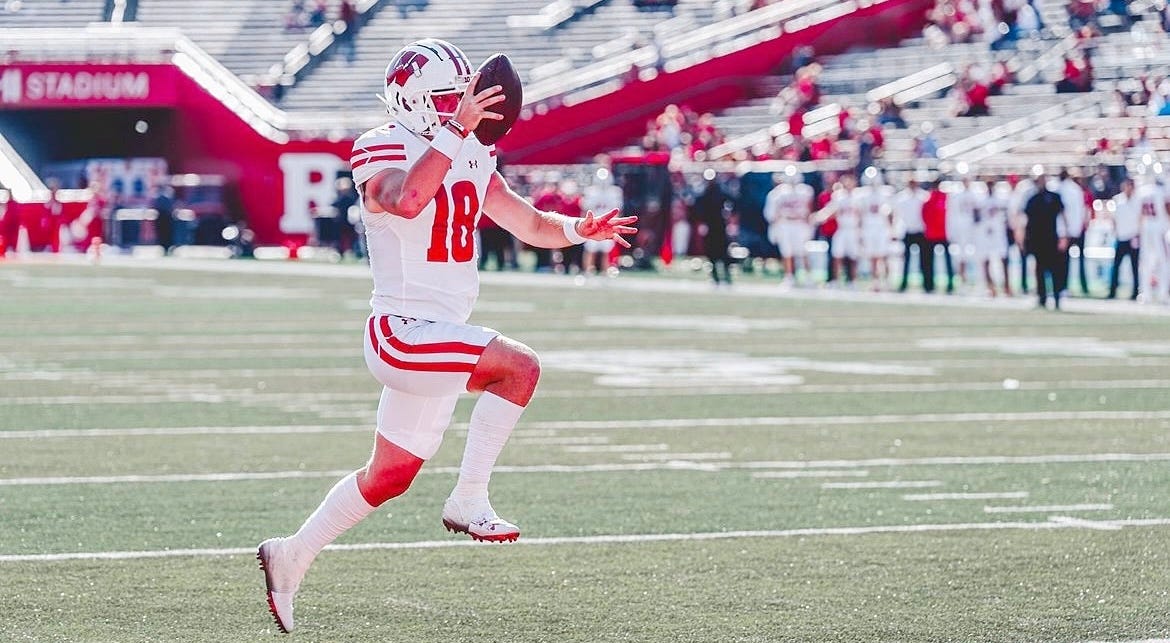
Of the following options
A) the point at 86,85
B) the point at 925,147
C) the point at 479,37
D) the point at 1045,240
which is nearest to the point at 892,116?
the point at 925,147

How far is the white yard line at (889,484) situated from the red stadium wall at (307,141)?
3125cm

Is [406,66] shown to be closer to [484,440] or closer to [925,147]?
[484,440]

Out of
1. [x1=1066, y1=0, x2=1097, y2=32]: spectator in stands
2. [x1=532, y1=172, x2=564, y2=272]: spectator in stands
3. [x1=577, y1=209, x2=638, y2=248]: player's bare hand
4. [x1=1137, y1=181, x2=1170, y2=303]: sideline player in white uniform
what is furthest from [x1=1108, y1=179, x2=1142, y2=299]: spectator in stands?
[x1=577, y1=209, x2=638, y2=248]: player's bare hand

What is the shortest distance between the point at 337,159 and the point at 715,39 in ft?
25.1

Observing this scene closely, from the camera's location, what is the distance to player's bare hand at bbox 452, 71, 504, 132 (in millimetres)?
5609

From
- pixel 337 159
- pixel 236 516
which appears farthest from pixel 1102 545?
pixel 337 159

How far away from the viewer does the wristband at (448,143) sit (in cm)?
561

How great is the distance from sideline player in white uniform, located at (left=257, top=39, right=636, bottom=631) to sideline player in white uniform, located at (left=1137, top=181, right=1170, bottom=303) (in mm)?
18913

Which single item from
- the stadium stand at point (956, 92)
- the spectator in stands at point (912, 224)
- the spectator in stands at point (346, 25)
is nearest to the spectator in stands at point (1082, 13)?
the stadium stand at point (956, 92)

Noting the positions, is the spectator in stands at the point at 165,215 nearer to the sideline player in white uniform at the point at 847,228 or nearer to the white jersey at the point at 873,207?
the sideline player in white uniform at the point at 847,228

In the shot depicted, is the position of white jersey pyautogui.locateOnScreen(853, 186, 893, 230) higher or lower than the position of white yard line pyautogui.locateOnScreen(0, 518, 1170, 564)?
higher

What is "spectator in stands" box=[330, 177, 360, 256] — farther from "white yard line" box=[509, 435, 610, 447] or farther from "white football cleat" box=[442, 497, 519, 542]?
"white football cleat" box=[442, 497, 519, 542]

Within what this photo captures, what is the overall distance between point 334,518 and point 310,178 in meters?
Answer: 35.9

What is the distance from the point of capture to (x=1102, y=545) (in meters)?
7.67
